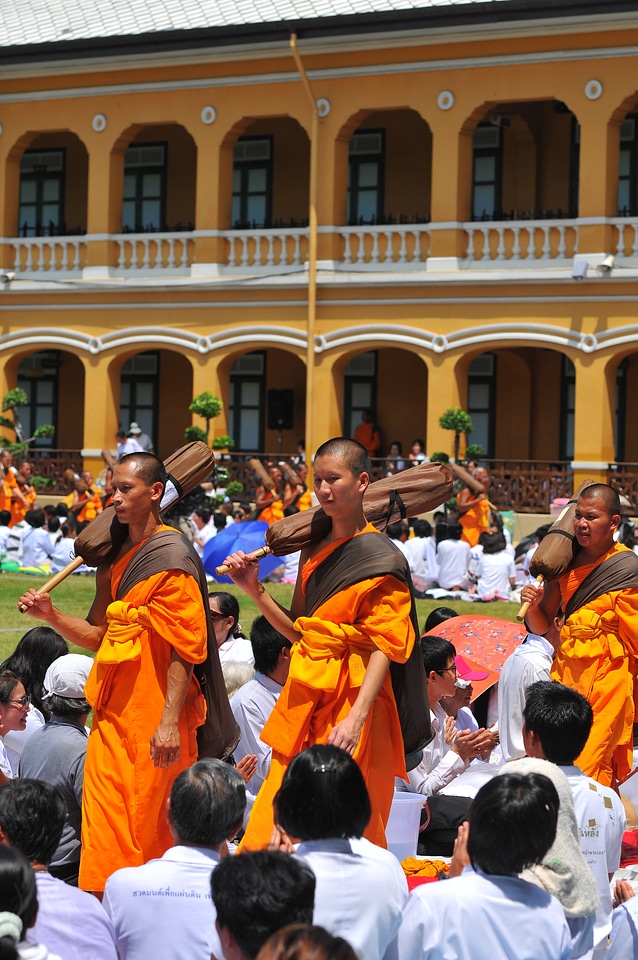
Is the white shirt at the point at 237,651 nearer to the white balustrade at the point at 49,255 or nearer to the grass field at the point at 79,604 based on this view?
the grass field at the point at 79,604

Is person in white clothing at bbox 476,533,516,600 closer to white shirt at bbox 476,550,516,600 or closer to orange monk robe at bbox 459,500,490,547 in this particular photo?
white shirt at bbox 476,550,516,600

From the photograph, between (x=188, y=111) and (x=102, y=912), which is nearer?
(x=102, y=912)

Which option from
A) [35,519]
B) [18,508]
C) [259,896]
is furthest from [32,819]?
[18,508]

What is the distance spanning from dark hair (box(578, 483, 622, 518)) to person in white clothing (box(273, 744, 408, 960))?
9.36 feet

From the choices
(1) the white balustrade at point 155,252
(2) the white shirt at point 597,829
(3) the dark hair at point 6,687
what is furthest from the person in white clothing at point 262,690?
(1) the white balustrade at point 155,252

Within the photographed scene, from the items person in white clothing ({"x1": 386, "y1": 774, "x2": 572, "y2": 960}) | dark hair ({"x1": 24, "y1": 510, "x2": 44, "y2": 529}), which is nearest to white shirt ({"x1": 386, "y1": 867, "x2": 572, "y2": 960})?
person in white clothing ({"x1": 386, "y1": 774, "x2": 572, "y2": 960})

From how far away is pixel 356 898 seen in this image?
3812mm

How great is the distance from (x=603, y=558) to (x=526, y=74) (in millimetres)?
15679

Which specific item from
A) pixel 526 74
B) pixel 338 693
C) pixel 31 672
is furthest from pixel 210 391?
pixel 338 693

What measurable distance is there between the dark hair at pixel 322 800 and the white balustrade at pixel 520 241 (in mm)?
17683

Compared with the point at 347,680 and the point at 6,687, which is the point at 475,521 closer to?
the point at 6,687

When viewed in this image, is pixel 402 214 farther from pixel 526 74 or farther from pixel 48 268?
pixel 48 268

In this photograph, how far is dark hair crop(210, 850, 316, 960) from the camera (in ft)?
10.7

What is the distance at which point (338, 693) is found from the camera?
208 inches
